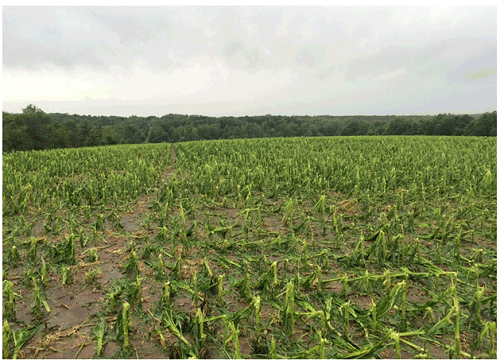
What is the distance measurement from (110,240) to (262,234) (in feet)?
7.21

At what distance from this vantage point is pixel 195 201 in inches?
223

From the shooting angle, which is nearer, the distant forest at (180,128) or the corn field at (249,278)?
the corn field at (249,278)

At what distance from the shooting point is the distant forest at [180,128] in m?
46.4

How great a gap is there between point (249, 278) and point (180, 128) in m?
69.7

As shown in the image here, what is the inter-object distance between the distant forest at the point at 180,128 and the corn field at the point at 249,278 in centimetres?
4021

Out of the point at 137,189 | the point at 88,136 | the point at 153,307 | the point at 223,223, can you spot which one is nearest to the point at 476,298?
the point at 153,307

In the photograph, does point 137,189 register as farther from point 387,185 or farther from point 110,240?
point 387,185

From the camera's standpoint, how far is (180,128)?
68.9m

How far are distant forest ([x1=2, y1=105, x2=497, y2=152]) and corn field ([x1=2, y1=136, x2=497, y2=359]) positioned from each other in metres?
40.2

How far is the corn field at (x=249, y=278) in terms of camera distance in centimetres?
215

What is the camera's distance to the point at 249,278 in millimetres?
2805

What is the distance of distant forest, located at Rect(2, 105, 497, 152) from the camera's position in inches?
1827

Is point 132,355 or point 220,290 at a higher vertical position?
point 220,290

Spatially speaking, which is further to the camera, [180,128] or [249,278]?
[180,128]
